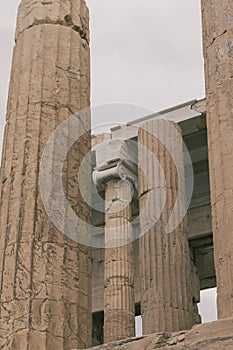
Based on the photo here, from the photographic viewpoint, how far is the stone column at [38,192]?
31.2ft

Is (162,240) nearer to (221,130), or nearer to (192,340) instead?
(221,130)

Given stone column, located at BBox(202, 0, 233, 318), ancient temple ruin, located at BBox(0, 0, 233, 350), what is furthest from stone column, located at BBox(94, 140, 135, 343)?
stone column, located at BBox(202, 0, 233, 318)

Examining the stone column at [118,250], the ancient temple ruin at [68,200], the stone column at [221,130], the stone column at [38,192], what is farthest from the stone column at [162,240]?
the stone column at [221,130]

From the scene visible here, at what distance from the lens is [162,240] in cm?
1675

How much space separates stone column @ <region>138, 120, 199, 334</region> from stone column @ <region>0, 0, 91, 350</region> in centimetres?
568

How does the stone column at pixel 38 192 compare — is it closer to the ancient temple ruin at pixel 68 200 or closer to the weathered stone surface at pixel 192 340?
the ancient temple ruin at pixel 68 200

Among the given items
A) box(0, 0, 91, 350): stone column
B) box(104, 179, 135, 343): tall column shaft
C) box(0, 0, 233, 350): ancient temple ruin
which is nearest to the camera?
box(0, 0, 233, 350): ancient temple ruin

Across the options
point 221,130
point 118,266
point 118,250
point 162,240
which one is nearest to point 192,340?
point 221,130

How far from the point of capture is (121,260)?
60.0 ft

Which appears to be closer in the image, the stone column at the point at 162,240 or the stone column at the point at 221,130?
the stone column at the point at 221,130

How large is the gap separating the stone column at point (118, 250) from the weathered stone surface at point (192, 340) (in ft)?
27.8

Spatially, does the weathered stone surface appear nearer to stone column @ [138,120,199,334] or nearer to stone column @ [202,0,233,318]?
stone column @ [202,0,233,318]

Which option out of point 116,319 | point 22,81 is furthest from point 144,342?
point 116,319

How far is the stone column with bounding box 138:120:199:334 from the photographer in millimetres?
15789
